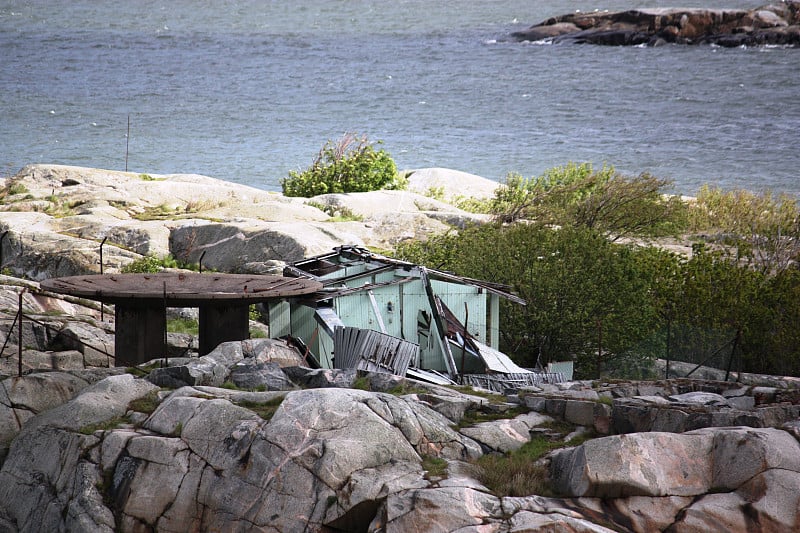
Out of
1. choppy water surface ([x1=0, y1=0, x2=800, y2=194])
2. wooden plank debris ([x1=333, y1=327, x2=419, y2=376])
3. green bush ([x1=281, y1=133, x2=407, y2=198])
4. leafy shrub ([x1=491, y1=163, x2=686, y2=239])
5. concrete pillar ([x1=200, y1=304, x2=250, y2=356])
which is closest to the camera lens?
wooden plank debris ([x1=333, y1=327, x2=419, y2=376])

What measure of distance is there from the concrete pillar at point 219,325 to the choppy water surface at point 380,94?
5955 centimetres

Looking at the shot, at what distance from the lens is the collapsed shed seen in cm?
1652

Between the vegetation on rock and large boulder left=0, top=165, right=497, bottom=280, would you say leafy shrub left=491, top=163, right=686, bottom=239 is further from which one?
the vegetation on rock

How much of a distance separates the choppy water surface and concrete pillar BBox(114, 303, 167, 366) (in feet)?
197

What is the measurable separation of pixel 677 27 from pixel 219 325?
8830 centimetres

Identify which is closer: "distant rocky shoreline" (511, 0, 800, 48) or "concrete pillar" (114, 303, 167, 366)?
"concrete pillar" (114, 303, 167, 366)

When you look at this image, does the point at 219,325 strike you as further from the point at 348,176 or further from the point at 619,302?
the point at 348,176

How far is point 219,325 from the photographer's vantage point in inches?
667

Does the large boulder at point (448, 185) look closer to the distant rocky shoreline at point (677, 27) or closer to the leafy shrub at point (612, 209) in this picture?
the leafy shrub at point (612, 209)

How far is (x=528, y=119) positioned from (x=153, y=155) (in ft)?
117

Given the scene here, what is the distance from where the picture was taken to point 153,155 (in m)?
83.4

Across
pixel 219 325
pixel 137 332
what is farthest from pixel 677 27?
pixel 137 332

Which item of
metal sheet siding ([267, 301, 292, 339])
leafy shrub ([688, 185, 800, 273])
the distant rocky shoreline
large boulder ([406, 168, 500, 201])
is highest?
the distant rocky shoreline

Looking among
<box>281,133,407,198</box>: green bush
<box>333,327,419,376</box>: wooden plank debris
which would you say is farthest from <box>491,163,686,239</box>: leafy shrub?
<box>333,327,419,376</box>: wooden plank debris
